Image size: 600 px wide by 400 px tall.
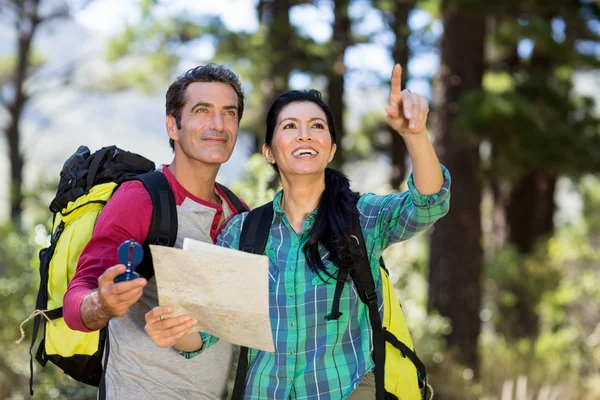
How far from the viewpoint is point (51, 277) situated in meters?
2.72

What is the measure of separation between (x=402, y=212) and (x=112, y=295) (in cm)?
99

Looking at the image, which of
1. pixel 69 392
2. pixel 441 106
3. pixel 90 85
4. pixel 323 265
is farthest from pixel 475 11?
pixel 90 85

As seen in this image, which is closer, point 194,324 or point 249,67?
point 194,324

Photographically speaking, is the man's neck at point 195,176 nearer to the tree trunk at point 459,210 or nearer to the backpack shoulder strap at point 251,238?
the backpack shoulder strap at point 251,238

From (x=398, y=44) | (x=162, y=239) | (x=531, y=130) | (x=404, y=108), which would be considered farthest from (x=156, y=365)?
(x=398, y=44)

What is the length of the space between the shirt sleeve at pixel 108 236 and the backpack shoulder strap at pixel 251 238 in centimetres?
33

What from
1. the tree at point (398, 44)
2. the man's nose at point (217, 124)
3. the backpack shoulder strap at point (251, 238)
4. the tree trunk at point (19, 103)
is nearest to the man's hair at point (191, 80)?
the man's nose at point (217, 124)

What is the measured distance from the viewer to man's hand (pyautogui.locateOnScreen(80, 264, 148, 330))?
197 cm

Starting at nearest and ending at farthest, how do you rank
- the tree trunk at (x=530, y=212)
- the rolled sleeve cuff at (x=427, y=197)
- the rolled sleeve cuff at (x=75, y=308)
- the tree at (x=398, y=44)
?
1. the rolled sleeve cuff at (x=75, y=308)
2. the rolled sleeve cuff at (x=427, y=197)
3. the tree at (x=398, y=44)
4. the tree trunk at (x=530, y=212)

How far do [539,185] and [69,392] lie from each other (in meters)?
11.1

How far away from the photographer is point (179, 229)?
273 centimetres

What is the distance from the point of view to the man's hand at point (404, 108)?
7.55 feet

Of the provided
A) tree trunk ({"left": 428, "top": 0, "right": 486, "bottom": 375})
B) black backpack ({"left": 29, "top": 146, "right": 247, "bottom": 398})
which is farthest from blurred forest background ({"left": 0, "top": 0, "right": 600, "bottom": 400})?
black backpack ({"left": 29, "top": 146, "right": 247, "bottom": 398})

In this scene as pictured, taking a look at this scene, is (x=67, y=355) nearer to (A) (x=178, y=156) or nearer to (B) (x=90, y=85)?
(A) (x=178, y=156)
